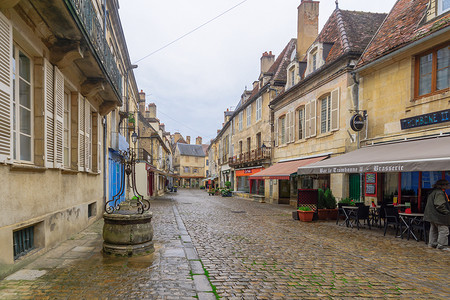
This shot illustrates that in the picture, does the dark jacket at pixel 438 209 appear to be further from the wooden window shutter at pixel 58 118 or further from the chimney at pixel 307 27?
the chimney at pixel 307 27

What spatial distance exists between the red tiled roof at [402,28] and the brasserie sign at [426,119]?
229 cm

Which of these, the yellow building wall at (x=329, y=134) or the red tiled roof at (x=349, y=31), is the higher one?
the red tiled roof at (x=349, y=31)

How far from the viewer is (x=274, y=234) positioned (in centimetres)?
797

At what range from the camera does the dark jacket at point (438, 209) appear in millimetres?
6512

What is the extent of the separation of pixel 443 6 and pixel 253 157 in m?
15.5

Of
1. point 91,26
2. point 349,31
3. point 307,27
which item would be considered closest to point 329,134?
point 349,31

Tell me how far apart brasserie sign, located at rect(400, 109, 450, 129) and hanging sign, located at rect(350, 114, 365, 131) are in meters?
1.66

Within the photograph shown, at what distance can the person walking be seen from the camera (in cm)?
648

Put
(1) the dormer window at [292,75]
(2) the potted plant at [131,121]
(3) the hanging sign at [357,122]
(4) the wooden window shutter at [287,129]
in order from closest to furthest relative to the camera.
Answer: (3) the hanging sign at [357,122], (2) the potted plant at [131,121], (4) the wooden window shutter at [287,129], (1) the dormer window at [292,75]

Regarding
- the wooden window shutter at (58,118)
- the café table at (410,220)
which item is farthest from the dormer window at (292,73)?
the wooden window shutter at (58,118)

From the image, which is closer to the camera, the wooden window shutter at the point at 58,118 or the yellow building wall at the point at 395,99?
Result: the wooden window shutter at the point at 58,118

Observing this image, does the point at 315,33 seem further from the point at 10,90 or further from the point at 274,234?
the point at 10,90

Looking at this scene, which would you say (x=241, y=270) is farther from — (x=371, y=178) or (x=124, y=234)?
(x=371, y=178)

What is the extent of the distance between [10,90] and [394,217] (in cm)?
880
